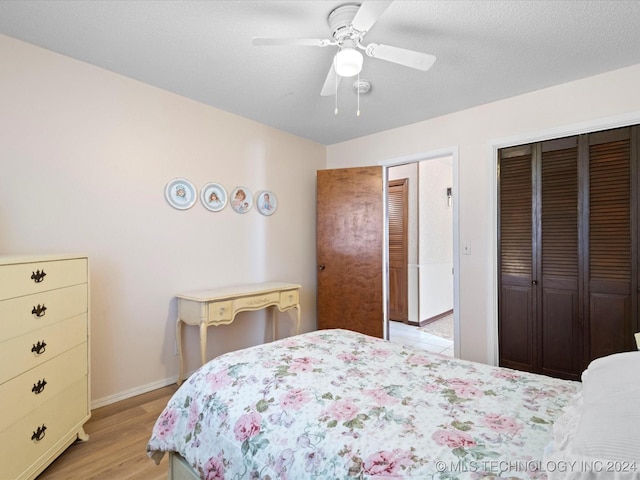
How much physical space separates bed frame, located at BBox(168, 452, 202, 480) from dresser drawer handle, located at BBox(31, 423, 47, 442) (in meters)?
0.74

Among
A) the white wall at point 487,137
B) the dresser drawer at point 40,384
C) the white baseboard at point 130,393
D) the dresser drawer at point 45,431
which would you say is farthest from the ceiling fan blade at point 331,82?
the white baseboard at point 130,393

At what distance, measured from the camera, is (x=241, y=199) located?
10.4ft

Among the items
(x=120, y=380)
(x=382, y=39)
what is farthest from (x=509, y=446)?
(x=120, y=380)

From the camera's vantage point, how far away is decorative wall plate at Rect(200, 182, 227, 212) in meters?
2.91

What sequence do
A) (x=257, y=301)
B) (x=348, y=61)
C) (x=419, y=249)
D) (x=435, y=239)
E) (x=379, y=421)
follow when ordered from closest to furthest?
1. (x=379, y=421)
2. (x=348, y=61)
3. (x=257, y=301)
4. (x=419, y=249)
5. (x=435, y=239)

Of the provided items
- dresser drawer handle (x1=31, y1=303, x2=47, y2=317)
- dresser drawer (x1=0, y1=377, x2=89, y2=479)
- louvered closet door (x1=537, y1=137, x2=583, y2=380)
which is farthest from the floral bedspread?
louvered closet door (x1=537, y1=137, x2=583, y2=380)

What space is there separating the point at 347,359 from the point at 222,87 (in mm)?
2241

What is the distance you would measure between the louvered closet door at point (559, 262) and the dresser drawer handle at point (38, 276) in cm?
329

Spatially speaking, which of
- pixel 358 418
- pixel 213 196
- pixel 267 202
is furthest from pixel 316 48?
pixel 358 418

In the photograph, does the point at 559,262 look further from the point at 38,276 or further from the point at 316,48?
the point at 38,276

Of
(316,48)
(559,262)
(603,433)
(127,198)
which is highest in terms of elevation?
(316,48)

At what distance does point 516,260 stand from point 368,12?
228cm

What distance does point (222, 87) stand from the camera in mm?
2578

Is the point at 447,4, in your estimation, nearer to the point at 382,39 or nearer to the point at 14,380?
the point at 382,39
